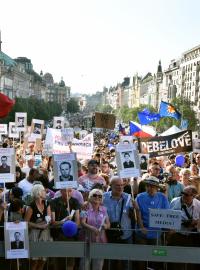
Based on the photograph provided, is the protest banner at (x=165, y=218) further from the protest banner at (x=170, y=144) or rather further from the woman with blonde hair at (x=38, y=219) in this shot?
the protest banner at (x=170, y=144)

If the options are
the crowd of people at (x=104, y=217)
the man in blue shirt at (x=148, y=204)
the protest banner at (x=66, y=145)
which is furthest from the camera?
the protest banner at (x=66, y=145)

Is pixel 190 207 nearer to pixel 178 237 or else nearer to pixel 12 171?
pixel 178 237

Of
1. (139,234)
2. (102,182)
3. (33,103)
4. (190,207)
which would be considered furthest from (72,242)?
(33,103)

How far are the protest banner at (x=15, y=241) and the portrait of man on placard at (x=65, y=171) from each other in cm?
115

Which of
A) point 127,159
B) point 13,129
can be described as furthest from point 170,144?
point 13,129

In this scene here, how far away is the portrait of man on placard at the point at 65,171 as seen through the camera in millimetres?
8750

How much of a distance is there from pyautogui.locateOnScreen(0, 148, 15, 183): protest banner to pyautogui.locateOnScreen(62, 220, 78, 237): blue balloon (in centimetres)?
118

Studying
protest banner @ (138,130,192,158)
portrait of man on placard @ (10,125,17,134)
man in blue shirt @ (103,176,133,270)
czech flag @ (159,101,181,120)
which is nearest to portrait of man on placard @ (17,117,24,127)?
portrait of man on placard @ (10,125,17,134)

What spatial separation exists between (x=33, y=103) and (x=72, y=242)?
10792 cm

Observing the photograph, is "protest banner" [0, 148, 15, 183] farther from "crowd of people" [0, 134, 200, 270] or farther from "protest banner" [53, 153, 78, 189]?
"protest banner" [53, 153, 78, 189]

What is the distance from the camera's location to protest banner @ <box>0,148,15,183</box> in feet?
28.9

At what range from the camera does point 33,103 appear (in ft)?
377

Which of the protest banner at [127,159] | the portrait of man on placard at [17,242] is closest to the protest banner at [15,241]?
the portrait of man on placard at [17,242]

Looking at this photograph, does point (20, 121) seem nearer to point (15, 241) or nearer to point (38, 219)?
point (38, 219)
